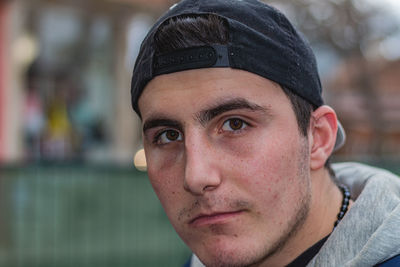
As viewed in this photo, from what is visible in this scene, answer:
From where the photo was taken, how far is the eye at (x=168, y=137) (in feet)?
6.61

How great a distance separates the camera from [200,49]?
1.88m

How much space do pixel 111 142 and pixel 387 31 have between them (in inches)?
398

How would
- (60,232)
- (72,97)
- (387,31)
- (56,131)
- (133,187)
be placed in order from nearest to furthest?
(60,232), (133,187), (56,131), (72,97), (387,31)

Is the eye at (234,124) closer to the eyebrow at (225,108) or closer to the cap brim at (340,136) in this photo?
the eyebrow at (225,108)

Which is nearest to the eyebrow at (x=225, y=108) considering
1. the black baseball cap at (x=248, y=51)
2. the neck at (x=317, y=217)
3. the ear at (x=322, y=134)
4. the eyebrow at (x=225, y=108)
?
the eyebrow at (x=225, y=108)

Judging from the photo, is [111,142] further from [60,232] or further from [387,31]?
[387,31]

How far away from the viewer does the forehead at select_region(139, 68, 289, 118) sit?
1.86m

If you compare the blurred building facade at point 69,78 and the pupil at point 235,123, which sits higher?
the blurred building facade at point 69,78

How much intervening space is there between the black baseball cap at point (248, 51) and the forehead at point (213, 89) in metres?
0.03

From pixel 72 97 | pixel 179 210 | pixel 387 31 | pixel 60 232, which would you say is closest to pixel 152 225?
pixel 60 232

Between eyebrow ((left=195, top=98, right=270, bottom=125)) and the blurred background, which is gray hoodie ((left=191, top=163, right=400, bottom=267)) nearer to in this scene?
eyebrow ((left=195, top=98, right=270, bottom=125))

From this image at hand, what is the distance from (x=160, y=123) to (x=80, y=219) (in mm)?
5136

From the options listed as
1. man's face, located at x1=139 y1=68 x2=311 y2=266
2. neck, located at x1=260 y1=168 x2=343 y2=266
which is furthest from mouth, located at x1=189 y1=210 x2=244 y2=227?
neck, located at x1=260 y1=168 x2=343 y2=266

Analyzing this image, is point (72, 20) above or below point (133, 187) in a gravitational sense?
above
